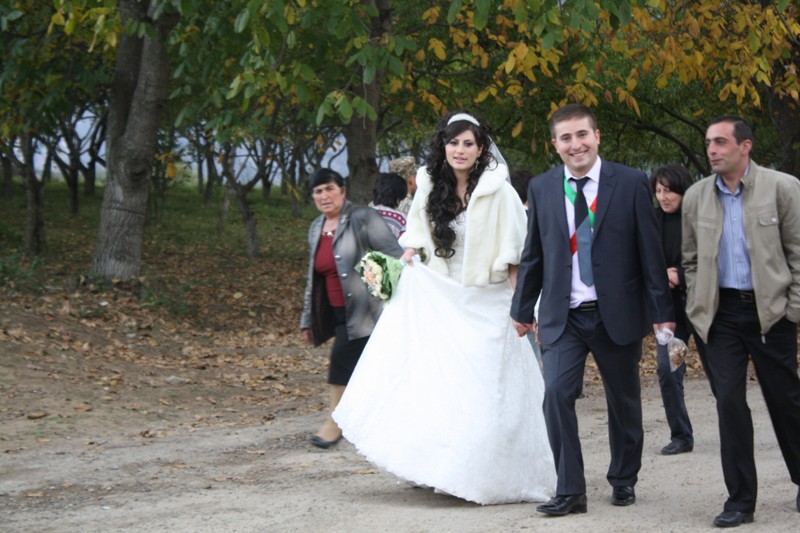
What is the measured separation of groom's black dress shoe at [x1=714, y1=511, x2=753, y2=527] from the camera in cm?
598

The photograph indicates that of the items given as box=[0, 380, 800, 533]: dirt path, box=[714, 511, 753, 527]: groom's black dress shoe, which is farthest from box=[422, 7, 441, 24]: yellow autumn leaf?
box=[714, 511, 753, 527]: groom's black dress shoe

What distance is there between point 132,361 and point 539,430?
8.11 meters

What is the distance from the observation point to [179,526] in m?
6.66

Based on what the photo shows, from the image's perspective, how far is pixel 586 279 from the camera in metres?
6.29

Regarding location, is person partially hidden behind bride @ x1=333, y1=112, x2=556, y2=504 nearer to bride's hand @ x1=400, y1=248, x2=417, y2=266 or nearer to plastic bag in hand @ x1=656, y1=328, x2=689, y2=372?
bride's hand @ x1=400, y1=248, x2=417, y2=266

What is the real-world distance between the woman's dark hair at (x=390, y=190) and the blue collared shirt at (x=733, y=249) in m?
4.05

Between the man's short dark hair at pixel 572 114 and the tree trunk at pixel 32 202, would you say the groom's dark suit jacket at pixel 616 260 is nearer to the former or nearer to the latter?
the man's short dark hair at pixel 572 114

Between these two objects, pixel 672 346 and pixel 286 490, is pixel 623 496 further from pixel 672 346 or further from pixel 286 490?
pixel 286 490

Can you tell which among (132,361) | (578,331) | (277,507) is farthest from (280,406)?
(578,331)

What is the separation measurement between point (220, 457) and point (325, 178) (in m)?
2.29

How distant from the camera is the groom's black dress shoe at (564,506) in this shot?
20.6 ft

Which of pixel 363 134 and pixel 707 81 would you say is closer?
pixel 707 81

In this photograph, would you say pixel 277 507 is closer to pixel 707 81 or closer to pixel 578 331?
pixel 578 331

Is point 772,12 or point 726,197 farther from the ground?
point 772,12
